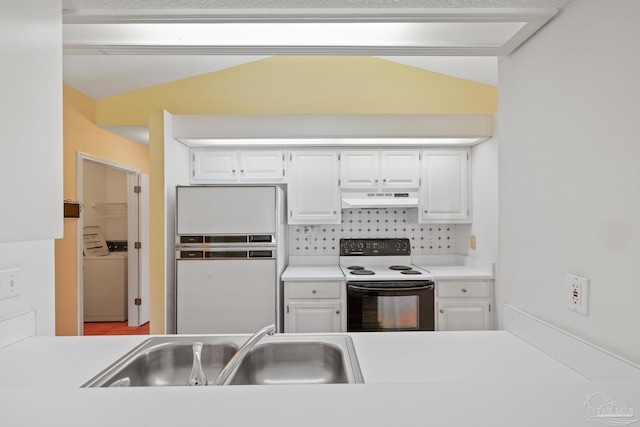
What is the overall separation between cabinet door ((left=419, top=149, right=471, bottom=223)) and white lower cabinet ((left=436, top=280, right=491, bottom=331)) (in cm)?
65

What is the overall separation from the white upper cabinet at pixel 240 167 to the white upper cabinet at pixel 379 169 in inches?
24.5

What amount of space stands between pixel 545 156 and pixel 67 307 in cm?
370

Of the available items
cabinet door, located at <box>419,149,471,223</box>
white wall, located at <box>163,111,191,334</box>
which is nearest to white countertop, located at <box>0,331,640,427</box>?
white wall, located at <box>163,111,191,334</box>

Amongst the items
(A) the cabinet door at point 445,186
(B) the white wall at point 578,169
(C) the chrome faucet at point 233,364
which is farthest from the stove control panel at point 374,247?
(C) the chrome faucet at point 233,364

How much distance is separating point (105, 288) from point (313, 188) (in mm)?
3111

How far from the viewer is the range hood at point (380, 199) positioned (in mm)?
3156

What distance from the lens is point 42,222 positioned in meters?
0.93

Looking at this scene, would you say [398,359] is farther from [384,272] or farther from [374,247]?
[374,247]

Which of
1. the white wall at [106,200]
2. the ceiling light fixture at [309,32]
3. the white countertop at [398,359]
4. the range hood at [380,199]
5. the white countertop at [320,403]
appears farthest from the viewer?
the white wall at [106,200]

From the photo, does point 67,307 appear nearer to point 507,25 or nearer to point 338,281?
point 338,281

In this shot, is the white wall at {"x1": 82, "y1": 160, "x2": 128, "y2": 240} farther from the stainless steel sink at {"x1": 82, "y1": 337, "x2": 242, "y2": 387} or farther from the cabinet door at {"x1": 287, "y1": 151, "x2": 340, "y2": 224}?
the stainless steel sink at {"x1": 82, "y1": 337, "x2": 242, "y2": 387}

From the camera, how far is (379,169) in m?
3.25

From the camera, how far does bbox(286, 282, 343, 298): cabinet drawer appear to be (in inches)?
114

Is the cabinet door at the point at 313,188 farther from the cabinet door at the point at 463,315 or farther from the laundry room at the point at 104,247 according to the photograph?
the laundry room at the point at 104,247
